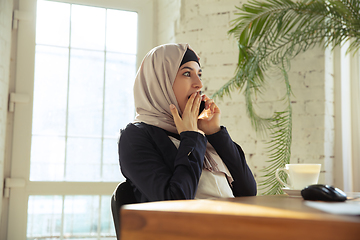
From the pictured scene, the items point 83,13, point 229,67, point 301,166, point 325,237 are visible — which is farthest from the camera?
point 83,13

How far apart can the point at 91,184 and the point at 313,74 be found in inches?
79.9

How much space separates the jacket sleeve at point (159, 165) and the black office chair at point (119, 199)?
37 millimetres

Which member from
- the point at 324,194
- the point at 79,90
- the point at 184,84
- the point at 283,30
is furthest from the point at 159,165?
the point at 79,90

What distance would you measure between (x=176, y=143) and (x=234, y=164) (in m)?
0.25

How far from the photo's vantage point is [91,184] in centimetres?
296

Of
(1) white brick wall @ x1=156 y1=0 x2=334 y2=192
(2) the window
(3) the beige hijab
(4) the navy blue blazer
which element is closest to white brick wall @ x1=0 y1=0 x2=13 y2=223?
(2) the window

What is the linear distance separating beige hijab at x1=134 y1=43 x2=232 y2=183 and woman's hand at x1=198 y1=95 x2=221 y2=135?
63mm

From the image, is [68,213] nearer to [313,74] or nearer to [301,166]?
[313,74]

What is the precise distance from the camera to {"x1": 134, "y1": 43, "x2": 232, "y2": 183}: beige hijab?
139cm

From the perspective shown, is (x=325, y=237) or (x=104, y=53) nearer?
(x=325, y=237)

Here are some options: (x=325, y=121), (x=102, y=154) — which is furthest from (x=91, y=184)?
(x=325, y=121)

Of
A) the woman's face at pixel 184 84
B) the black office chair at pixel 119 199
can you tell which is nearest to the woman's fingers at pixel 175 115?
the woman's face at pixel 184 84

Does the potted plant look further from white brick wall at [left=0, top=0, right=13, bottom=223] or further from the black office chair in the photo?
white brick wall at [left=0, top=0, right=13, bottom=223]

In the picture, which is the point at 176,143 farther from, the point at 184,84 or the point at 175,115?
the point at 184,84
